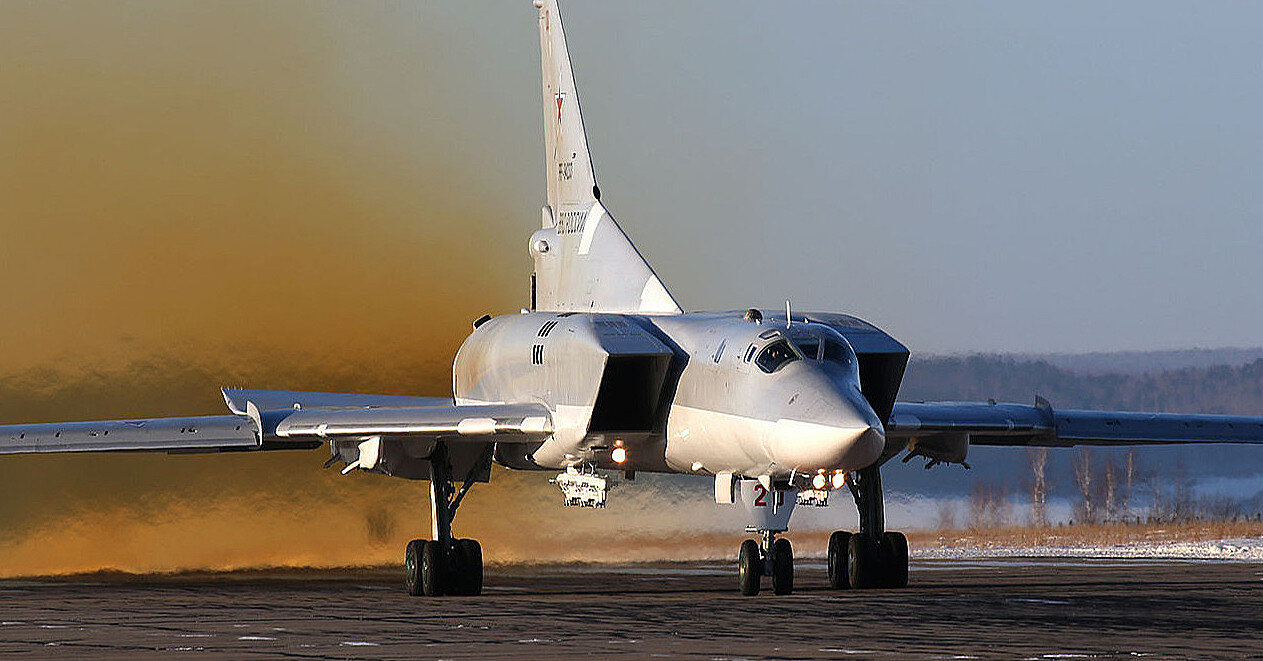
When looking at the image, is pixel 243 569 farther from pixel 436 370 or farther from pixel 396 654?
pixel 396 654

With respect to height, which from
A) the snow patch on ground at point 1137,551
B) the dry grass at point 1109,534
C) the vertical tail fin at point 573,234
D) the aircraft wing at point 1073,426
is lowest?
the snow patch on ground at point 1137,551

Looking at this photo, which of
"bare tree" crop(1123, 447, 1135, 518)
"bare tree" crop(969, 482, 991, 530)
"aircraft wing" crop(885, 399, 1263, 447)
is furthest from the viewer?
"bare tree" crop(1123, 447, 1135, 518)

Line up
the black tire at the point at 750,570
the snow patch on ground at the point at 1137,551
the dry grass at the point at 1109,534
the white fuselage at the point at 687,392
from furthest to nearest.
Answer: the dry grass at the point at 1109,534
the snow patch on ground at the point at 1137,551
the black tire at the point at 750,570
the white fuselage at the point at 687,392

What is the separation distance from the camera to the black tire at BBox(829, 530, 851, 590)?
24.0 metres

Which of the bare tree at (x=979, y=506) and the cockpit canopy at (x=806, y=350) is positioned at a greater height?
the cockpit canopy at (x=806, y=350)

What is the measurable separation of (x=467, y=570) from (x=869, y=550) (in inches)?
183

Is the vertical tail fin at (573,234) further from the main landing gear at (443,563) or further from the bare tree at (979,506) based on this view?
the bare tree at (979,506)

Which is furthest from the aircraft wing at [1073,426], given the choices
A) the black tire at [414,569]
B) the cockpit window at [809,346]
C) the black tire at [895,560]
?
the black tire at [414,569]

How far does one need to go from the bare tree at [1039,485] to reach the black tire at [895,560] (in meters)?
11.8

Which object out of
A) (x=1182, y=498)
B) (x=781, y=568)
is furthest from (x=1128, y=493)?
(x=781, y=568)

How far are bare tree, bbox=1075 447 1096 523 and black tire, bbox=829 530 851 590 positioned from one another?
12691 mm

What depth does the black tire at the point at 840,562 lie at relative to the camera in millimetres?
24047

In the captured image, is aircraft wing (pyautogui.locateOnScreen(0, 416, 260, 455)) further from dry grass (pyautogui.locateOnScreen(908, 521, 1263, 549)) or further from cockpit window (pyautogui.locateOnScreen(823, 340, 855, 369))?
dry grass (pyautogui.locateOnScreen(908, 521, 1263, 549))

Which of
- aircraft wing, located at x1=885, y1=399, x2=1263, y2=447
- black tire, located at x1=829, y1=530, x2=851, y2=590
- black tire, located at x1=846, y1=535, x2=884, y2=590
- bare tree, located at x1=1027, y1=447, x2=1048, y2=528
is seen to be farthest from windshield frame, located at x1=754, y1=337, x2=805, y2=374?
bare tree, located at x1=1027, y1=447, x2=1048, y2=528
